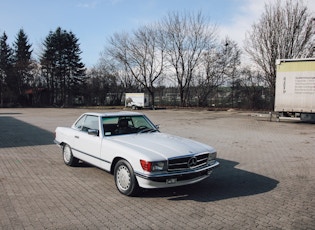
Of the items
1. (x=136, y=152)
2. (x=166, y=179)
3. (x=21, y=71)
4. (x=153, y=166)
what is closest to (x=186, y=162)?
(x=166, y=179)

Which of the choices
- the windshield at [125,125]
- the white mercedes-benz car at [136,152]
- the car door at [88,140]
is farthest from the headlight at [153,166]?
the windshield at [125,125]

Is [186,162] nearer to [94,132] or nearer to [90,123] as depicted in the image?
[94,132]

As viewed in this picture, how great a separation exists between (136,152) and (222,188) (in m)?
2.00

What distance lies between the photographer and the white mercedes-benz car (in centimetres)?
533

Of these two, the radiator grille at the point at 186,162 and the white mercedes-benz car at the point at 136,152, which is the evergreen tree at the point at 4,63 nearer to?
the white mercedes-benz car at the point at 136,152

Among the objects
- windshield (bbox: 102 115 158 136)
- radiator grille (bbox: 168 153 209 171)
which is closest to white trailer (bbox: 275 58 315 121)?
windshield (bbox: 102 115 158 136)

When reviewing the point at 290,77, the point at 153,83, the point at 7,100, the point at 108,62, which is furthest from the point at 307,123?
the point at 7,100

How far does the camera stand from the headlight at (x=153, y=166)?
5223 mm

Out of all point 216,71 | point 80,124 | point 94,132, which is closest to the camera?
point 94,132

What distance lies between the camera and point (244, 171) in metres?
7.77

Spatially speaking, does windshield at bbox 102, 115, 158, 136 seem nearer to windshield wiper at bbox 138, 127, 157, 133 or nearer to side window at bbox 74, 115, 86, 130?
windshield wiper at bbox 138, 127, 157, 133

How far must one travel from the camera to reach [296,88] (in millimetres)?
19344

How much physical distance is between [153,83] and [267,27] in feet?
64.3

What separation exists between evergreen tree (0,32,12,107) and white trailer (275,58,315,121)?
146ft
